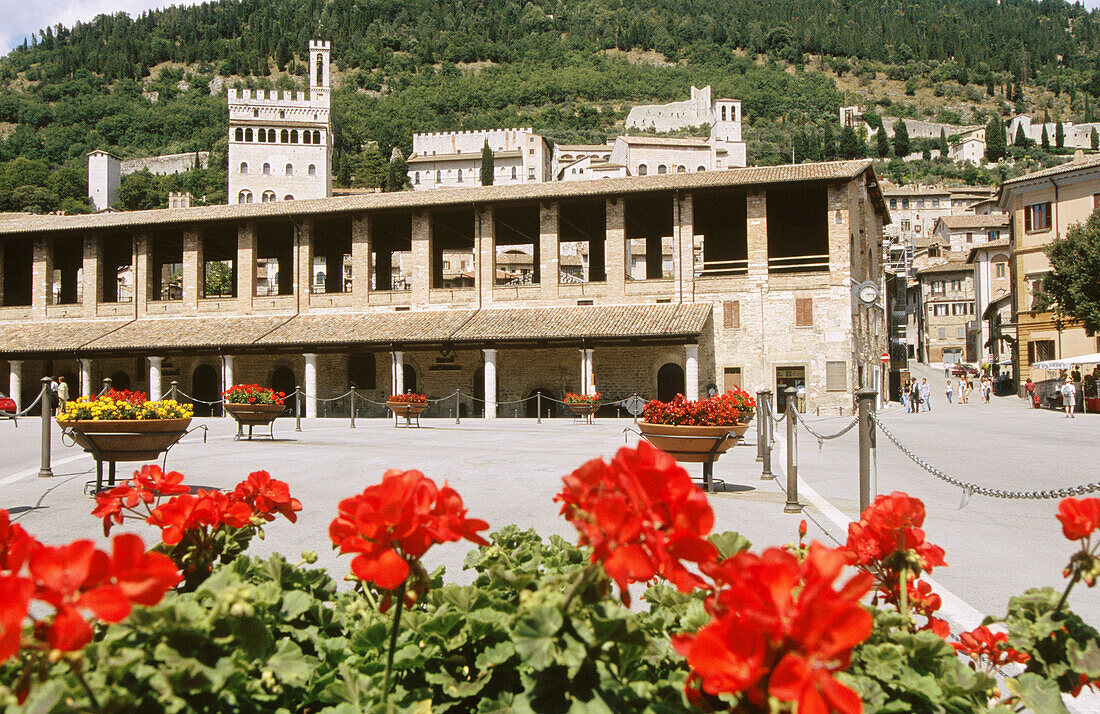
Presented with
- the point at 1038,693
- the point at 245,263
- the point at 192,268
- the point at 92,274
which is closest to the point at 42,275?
the point at 92,274

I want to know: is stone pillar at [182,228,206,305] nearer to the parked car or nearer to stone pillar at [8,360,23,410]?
stone pillar at [8,360,23,410]

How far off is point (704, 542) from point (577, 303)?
29.7 m

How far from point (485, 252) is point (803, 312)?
12.8m

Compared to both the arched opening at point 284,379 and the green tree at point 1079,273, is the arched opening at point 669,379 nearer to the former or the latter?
the arched opening at point 284,379

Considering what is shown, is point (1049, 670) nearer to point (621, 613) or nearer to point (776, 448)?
point (621, 613)

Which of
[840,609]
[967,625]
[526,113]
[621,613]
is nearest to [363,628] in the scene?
[621,613]

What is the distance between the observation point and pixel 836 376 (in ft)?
92.1

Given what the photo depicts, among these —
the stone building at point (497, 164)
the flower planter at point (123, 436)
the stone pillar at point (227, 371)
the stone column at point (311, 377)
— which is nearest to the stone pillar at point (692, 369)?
the stone column at point (311, 377)

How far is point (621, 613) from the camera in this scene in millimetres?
1331

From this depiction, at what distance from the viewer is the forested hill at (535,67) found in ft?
424

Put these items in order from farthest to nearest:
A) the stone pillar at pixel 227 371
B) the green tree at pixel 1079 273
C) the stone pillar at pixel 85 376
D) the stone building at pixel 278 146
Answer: the stone building at pixel 278 146
the green tree at pixel 1079 273
the stone pillar at pixel 85 376
the stone pillar at pixel 227 371

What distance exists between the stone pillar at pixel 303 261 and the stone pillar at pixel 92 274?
9.28 m

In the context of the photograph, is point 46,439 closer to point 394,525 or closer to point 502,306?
point 394,525

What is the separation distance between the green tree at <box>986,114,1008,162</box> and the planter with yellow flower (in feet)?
462
